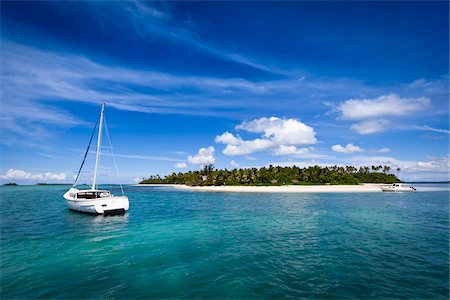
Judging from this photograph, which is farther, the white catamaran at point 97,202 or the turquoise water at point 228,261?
the white catamaran at point 97,202

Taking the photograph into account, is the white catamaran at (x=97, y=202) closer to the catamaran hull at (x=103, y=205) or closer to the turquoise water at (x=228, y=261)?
the catamaran hull at (x=103, y=205)

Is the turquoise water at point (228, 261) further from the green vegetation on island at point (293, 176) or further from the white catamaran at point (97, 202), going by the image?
the green vegetation on island at point (293, 176)

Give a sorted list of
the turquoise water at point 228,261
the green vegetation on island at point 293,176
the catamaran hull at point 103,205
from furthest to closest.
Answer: the green vegetation on island at point 293,176, the catamaran hull at point 103,205, the turquoise water at point 228,261

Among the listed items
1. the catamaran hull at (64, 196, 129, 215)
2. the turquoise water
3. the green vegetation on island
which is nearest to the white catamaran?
the catamaran hull at (64, 196, 129, 215)

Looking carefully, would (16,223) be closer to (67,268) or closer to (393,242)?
(67,268)

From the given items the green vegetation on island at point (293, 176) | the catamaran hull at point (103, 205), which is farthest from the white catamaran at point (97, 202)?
the green vegetation on island at point (293, 176)

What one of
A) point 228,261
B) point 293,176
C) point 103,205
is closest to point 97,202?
point 103,205

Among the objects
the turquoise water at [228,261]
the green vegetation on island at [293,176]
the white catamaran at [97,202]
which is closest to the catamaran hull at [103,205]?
the white catamaran at [97,202]

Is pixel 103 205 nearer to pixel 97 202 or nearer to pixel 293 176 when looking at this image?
pixel 97 202

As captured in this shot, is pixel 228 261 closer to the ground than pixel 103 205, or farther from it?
closer to the ground

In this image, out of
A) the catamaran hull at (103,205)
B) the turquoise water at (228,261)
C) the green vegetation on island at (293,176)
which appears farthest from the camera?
the green vegetation on island at (293,176)

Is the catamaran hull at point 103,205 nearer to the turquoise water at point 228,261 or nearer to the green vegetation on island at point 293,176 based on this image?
the turquoise water at point 228,261

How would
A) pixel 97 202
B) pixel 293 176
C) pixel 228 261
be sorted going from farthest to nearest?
pixel 293 176, pixel 97 202, pixel 228 261

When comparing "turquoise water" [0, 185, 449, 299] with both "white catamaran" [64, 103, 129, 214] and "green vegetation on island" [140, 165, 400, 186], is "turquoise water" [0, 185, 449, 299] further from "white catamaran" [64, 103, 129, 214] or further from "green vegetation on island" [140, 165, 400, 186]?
"green vegetation on island" [140, 165, 400, 186]
